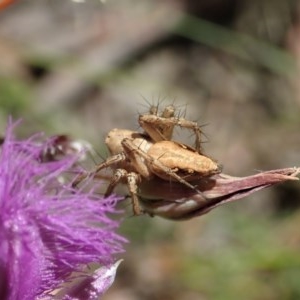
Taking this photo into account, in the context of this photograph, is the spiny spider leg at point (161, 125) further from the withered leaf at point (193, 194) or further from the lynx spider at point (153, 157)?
the withered leaf at point (193, 194)

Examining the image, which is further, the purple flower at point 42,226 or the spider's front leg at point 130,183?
the spider's front leg at point 130,183

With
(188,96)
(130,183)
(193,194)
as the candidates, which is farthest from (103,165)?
(188,96)

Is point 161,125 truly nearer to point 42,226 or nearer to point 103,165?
point 103,165

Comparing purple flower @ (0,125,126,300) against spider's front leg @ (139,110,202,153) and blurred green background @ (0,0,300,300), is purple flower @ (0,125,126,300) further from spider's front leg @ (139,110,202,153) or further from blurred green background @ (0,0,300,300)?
blurred green background @ (0,0,300,300)

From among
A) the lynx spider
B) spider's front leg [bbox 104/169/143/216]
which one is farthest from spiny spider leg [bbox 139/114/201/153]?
spider's front leg [bbox 104/169/143/216]

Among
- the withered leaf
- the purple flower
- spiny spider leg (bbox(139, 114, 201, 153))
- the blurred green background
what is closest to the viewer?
the purple flower

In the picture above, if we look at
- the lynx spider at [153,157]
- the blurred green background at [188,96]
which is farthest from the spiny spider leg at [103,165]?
the blurred green background at [188,96]
